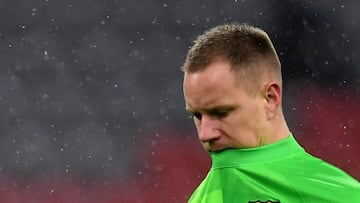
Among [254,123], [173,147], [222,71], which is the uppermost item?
[173,147]

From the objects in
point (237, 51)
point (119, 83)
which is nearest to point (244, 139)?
point (237, 51)

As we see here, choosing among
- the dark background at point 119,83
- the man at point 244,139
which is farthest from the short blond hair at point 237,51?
the dark background at point 119,83

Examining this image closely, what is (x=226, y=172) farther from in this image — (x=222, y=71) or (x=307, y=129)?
(x=307, y=129)

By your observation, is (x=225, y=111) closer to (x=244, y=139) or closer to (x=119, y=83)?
(x=244, y=139)

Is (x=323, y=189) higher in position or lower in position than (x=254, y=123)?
lower

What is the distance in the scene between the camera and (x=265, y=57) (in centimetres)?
187

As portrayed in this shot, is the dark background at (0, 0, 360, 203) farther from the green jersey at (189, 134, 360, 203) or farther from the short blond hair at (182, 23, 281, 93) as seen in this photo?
the green jersey at (189, 134, 360, 203)

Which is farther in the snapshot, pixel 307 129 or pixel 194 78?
pixel 307 129

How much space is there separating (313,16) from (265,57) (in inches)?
149

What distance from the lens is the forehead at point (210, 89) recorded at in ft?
5.64

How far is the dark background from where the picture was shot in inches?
219

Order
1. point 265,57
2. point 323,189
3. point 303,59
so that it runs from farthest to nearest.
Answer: point 303,59
point 265,57
point 323,189

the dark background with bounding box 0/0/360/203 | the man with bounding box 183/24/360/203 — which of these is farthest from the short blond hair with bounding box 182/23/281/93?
the dark background with bounding box 0/0/360/203

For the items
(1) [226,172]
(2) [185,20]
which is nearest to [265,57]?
(1) [226,172]
